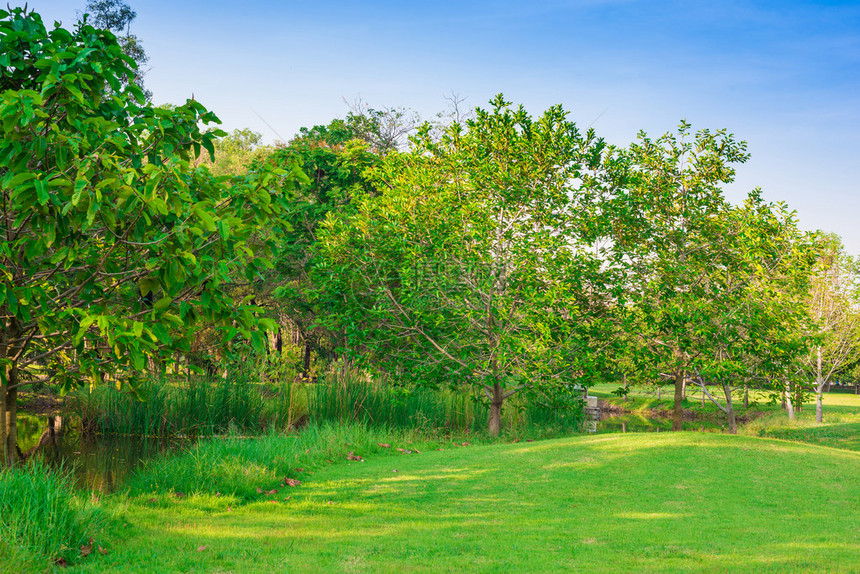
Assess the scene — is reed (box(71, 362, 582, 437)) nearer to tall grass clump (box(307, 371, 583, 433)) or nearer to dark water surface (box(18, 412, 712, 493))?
tall grass clump (box(307, 371, 583, 433))

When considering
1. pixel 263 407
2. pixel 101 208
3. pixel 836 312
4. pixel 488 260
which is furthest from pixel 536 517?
pixel 836 312

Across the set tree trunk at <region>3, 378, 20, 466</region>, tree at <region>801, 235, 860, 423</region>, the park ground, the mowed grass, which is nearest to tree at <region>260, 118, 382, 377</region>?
the park ground

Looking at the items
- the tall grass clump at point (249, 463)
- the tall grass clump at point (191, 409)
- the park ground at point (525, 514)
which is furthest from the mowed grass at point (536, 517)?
the tall grass clump at point (191, 409)

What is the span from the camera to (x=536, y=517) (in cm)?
748

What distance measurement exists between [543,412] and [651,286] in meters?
5.07

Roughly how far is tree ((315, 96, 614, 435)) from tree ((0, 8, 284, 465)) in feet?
27.5

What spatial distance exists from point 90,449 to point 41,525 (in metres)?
9.97

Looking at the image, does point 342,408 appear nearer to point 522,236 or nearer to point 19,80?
point 522,236

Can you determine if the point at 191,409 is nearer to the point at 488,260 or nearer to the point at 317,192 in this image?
the point at 488,260

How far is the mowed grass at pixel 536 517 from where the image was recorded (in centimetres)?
570

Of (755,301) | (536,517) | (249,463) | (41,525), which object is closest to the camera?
(41,525)

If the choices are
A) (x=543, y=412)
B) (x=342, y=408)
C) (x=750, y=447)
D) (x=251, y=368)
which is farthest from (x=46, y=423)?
(x=750, y=447)

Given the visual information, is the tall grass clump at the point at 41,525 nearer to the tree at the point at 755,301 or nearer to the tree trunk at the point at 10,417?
the tree trunk at the point at 10,417

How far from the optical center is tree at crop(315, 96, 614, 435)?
14703 mm
